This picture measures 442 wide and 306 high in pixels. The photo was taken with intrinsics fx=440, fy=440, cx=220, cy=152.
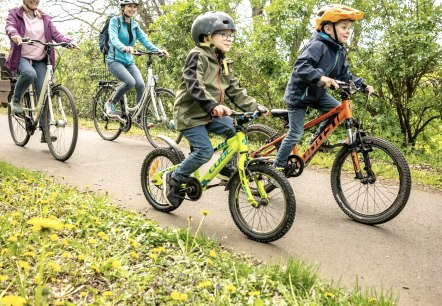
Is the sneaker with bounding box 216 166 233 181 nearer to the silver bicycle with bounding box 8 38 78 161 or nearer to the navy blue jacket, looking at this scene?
the navy blue jacket

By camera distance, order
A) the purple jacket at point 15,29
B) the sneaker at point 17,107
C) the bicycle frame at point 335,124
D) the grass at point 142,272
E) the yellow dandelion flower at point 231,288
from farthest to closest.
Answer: the sneaker at point 17,107 → the purple jacket at point 15,29 → the bicycle frame at point 335,124 → the grass at point 142,272 → the yellow dandelion flower at point 231,288

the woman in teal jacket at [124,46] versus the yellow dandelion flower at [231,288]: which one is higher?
the woman in teal jacket at [124,46]

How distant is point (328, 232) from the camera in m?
3.86

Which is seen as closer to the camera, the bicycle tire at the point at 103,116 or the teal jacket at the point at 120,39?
the teal jacket at the point at 120,39

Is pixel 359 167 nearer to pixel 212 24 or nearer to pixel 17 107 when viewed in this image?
pixel 212 24

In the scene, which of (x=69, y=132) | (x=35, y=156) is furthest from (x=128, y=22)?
(x=35, y=156)

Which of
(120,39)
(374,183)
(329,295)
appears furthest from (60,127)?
(329,295)

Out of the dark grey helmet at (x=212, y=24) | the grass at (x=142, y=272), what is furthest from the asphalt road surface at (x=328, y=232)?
the dark grey helmet at (x=212, y=24)

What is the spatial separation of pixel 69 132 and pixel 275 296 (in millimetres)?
4567

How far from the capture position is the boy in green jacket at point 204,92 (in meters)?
3.61

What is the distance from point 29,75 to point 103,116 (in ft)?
7.07

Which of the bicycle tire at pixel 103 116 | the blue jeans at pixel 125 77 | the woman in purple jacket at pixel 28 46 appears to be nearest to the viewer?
the woman in purple jacket at pixel 28 46

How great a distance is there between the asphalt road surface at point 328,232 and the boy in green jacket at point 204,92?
2.04 ft

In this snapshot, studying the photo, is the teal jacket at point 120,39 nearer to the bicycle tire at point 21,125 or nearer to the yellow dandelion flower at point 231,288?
the bicycle tire at point 21,125
